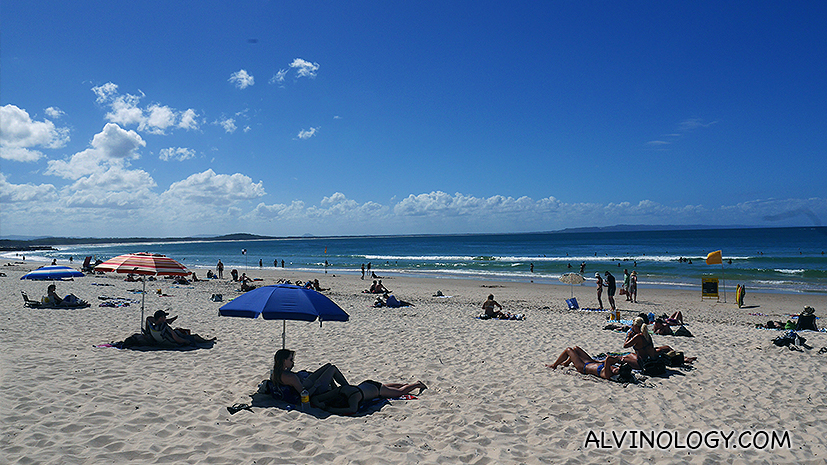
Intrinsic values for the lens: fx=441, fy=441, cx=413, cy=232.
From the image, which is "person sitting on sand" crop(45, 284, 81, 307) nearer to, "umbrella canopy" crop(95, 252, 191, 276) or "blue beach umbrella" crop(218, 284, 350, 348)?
"umbrella canopy" crop(95, 252, 191, 276)

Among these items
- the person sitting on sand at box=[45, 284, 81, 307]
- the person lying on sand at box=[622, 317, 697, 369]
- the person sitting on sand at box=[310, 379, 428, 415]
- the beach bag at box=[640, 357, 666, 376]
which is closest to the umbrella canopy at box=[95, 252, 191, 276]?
the person sitting on sand at box=[310, 379, 428, 415]

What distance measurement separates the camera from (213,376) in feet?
22.1

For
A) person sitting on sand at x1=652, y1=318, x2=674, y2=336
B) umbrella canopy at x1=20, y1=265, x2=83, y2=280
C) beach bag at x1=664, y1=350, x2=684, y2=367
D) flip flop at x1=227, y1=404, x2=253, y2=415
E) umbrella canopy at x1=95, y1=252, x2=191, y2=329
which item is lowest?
person sitting on sand at x1=652, y1=318, x2=674, y2=336

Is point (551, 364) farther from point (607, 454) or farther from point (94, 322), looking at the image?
point (94, 322)

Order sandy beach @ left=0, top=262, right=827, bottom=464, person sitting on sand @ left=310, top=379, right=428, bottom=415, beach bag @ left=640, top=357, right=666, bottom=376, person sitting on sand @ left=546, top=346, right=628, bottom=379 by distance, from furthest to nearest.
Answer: beach bag @ left=640, top=357, right=666, bottom=376, person sitting on sand @ left=546, top=346, right=628, bottom=379, person sitting on sand @ left=310, top=379, right=428, bottom=415, sandy beach @ left=0, top=262, right=827, bottom=464

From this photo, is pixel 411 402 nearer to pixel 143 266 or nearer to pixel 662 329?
pixel 143 266

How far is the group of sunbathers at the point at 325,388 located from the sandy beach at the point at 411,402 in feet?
0.56

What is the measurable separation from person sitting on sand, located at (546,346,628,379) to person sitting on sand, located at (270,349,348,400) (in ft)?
12.9

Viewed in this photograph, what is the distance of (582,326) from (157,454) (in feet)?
35.2

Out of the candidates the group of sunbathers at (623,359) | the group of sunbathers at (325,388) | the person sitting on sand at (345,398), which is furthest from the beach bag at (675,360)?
the person sitting on sand at (345,398)

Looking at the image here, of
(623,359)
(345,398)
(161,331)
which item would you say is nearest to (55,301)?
(161,331)

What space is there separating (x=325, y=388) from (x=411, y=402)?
1184 millimetres

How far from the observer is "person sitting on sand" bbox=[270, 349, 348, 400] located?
18.3ft

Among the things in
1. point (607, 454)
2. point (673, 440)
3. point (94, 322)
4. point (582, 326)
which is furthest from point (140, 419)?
point (582, 326)
